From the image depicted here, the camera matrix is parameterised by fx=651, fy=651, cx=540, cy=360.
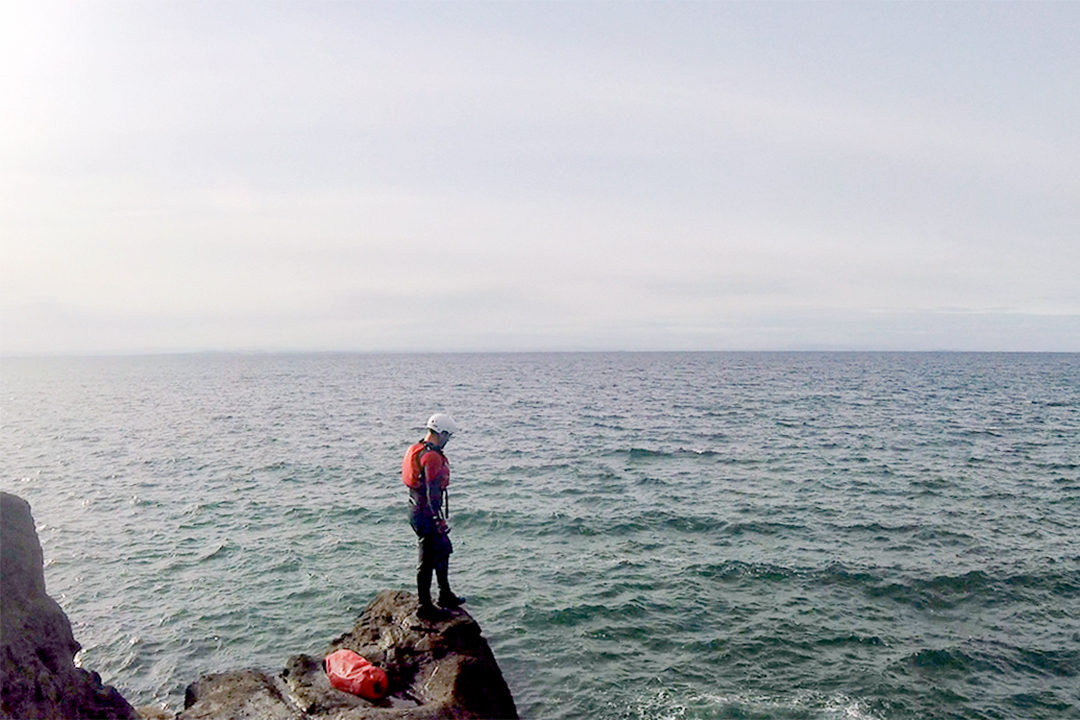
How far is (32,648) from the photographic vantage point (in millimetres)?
8312

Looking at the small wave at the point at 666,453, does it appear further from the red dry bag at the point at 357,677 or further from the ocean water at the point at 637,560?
the red dry bag at the point at 357,677

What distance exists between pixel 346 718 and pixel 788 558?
578 inches

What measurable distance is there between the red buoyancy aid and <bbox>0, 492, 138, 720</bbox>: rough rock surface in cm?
516

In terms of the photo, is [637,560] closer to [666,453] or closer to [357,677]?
[357,677]

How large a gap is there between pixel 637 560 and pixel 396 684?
10640 millimetres

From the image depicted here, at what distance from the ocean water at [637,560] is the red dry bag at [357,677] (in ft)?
11.4

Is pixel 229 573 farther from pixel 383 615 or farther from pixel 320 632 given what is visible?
pixel 383 615

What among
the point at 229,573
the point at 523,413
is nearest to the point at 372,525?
the point at 229,573

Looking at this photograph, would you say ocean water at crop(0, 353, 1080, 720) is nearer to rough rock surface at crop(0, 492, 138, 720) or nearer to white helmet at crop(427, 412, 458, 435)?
rough rock surface at crop(0, 492, 138, 720)

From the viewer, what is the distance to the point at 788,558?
19.6 meters

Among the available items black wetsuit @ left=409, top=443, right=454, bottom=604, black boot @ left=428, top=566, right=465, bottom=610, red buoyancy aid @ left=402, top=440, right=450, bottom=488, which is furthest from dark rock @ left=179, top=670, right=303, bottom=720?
red buoyancy aid @ left=402, top=440, right=450, bottom=488

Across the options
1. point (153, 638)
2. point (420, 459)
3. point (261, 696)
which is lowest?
point (153, 638)

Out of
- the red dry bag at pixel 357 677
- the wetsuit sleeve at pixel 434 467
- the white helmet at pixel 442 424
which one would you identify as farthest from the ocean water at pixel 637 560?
the white helmet at pixel 442 424

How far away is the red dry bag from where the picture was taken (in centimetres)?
1009
